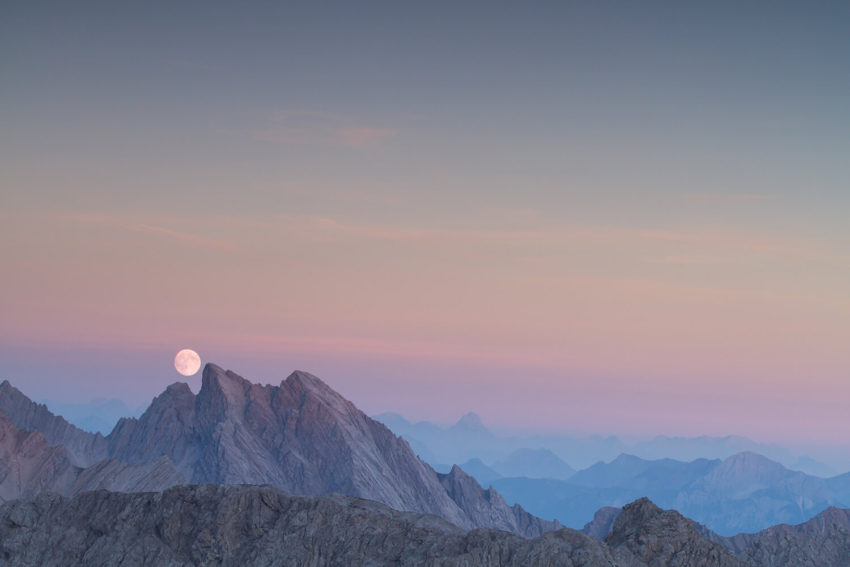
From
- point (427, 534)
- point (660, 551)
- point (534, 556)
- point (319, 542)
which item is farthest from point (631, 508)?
point (319, 542)

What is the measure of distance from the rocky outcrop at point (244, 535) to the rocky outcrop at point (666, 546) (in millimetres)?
3582

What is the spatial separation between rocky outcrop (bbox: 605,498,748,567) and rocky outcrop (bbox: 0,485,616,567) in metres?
3.58

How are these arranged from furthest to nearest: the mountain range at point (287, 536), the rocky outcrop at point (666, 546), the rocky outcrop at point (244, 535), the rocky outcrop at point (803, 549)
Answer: the rocky outcrop at point (803, 549) → the rocky outcrop at point (244, 535) → the mountain range at point (287, 536) → the rocky outcrop at point (666, 546)

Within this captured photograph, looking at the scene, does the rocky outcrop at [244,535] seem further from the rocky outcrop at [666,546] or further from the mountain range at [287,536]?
the rocky outcrop at [666,546]

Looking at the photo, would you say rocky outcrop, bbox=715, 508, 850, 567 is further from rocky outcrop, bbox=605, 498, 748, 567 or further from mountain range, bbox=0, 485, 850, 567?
rocky outcrop, bbox=605, 498, 748, 567

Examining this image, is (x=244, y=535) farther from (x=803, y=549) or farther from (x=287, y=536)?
(x=803, y=549)

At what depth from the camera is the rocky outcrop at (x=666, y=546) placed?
3573 inches

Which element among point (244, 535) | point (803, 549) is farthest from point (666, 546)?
point (803, 549)

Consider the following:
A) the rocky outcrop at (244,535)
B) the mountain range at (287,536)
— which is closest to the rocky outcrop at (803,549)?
the mountain range at (287,536)

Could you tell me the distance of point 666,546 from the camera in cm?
9188

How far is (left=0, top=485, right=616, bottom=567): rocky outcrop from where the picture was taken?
94438 millimetres

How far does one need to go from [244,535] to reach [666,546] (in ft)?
151

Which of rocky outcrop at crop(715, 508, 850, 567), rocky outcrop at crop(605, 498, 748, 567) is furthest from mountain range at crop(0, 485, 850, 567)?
rocky outcrop at crop(715, 508, 850, 567)

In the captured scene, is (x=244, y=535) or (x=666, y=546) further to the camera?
(x=244, y=535)
